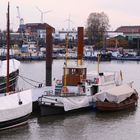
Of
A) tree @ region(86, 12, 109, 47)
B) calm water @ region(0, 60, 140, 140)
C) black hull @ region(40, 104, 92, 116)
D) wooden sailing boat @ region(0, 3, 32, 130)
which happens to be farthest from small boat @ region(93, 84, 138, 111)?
tree @ region(86, 12, 109, 47)

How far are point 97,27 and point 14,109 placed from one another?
134908 millimetres

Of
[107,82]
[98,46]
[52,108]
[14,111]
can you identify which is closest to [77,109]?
[52,108]

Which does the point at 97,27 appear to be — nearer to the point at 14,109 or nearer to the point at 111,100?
the point at 111,100

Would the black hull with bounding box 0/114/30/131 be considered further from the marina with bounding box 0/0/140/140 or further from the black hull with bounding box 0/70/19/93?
the black hull with bounding box 0/70/19/93

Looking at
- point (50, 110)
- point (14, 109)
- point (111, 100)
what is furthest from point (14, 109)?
point (111, 100)

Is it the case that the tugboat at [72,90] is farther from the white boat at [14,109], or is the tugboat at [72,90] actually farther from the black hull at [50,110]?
the white boat at [14,109]

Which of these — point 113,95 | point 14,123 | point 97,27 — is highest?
point 97,27

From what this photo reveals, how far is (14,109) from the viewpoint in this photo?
2788 cm

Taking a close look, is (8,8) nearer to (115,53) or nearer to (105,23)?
(115,53)

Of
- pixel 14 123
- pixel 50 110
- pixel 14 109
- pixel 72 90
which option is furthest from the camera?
pixel 72 90

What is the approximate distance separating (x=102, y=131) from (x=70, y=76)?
7291 mm

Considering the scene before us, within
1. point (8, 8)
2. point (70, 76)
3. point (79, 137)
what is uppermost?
point (8, 8)

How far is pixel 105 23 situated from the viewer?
6378 inches

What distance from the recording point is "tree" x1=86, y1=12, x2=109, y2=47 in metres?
161
